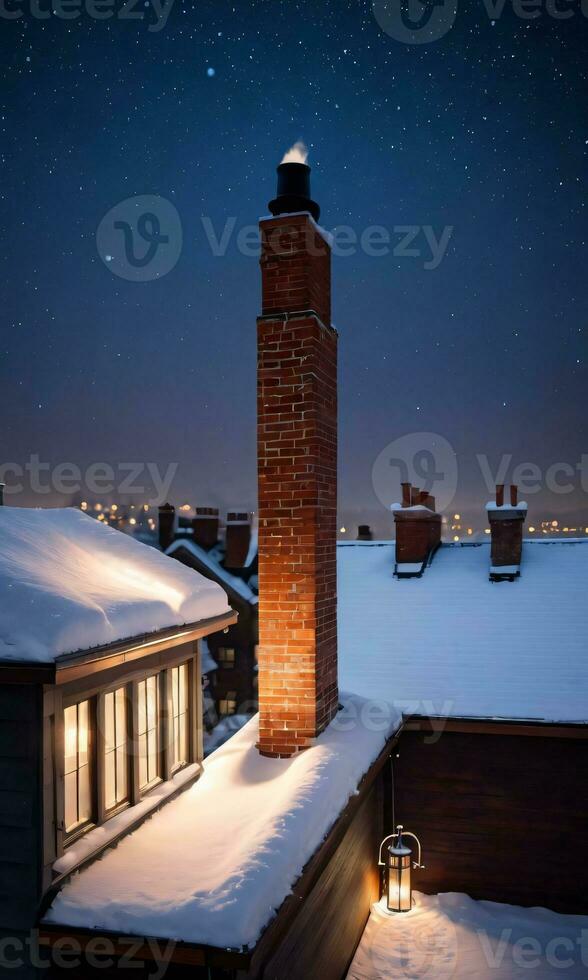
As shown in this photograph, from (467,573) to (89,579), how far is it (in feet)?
24.9

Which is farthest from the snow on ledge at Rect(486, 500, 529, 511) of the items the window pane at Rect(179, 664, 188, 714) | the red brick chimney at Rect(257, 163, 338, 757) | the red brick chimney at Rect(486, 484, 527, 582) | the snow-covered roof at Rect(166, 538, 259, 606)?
the snow-covered roof at Rect(166, 538, 259, 606)

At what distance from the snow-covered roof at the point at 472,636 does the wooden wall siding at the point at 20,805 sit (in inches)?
191

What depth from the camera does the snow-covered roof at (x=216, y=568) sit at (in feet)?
61.2

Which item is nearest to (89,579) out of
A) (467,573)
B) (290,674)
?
(290,674)

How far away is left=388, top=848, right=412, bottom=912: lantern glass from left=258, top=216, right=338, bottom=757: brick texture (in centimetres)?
180

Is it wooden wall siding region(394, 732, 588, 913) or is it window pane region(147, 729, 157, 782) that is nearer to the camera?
window pane region(147, 729, 157, 782)

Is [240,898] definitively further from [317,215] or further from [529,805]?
[317,215]

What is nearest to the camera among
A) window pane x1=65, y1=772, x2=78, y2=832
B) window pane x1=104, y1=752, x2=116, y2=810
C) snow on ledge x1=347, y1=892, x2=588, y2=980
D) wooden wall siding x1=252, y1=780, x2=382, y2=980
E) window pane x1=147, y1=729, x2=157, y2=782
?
window pane x1=65, y1=772, x2=78, y2=832

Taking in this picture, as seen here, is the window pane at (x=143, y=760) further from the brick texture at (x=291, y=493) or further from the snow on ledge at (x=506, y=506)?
the snow on ledge at (x=506, y=506)

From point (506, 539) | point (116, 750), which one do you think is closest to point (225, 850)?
point (116, 750)

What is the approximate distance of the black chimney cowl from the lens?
20.2 ft

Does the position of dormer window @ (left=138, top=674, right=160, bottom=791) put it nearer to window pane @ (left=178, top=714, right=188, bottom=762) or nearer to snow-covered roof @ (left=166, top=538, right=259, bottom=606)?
window pane @ (left=178, top=714, right=188, bottom=762)

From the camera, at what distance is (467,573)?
35.8 ft

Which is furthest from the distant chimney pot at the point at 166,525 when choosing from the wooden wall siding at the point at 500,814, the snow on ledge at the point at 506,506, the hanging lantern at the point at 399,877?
the hanging lantern at the point at 399,877
